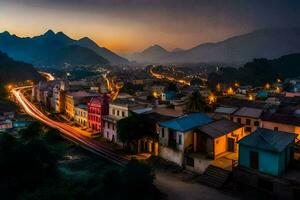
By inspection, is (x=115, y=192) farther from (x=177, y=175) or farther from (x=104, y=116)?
(x=104, y=116)

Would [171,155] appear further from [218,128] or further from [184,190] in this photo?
[184,190]

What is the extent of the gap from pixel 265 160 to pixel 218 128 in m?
8.41

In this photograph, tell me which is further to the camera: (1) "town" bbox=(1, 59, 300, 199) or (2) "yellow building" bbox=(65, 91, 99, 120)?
(2) "yellow building" bbox=(65, 91, 99, 120)

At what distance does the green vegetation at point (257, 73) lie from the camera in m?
148

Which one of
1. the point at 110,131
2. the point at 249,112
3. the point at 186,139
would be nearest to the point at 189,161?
the point at 186,139

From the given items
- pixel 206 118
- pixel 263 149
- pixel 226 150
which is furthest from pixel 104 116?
pixel 263 149

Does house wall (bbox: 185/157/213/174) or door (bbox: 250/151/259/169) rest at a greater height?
door (bbox: 250/151/259/169)

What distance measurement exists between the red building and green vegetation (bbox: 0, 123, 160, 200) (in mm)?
18091

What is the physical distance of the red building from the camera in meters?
52.7

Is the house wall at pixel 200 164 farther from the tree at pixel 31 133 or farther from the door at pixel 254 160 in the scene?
the tree at pixel 31 133

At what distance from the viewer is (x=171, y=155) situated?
33.5 m

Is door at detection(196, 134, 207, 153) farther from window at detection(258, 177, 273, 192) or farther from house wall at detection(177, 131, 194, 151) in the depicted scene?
window at detection(258, 177, 273, 192)

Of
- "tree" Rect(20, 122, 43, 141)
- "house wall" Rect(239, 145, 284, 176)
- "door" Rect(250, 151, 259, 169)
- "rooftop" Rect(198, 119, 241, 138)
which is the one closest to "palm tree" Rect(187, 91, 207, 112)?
"rooftop" Rect(198, 119, 241, 138)

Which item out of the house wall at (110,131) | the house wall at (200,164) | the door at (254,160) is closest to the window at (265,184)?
the door at (254,160)
